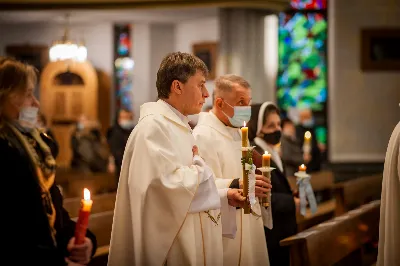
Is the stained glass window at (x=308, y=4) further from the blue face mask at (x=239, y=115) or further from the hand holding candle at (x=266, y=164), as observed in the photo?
the hand holding candle at (x=266, y=164)

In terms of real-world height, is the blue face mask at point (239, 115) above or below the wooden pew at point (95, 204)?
above

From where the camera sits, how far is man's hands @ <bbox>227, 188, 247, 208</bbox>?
376cm

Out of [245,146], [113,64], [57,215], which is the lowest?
[57,215]

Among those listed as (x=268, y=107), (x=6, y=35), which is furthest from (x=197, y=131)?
(x=6, y=35)

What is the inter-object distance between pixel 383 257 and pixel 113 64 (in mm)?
12056

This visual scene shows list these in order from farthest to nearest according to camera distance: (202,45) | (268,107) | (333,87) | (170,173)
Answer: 1. (202,45)
2. (333,87)
3. (268,107)
4. (170,173)

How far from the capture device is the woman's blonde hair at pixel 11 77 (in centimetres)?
265

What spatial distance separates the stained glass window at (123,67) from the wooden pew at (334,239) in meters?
9.47

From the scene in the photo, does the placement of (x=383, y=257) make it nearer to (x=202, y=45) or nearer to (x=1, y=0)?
(x=1, y=0)

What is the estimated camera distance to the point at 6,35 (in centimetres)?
1608

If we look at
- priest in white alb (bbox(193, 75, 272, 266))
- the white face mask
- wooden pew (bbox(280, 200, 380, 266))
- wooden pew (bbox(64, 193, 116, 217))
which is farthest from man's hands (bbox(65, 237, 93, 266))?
wooden pew (bbox(64, 193, 116, 217))

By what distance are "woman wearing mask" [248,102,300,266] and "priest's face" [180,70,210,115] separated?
1204mm

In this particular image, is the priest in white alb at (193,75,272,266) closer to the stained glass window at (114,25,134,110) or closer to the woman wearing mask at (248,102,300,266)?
the woman wearing mask at (248,102,300,266)

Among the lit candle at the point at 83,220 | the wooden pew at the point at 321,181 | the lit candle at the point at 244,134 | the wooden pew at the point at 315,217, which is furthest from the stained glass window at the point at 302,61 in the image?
the lit candle at the point at 83,220
